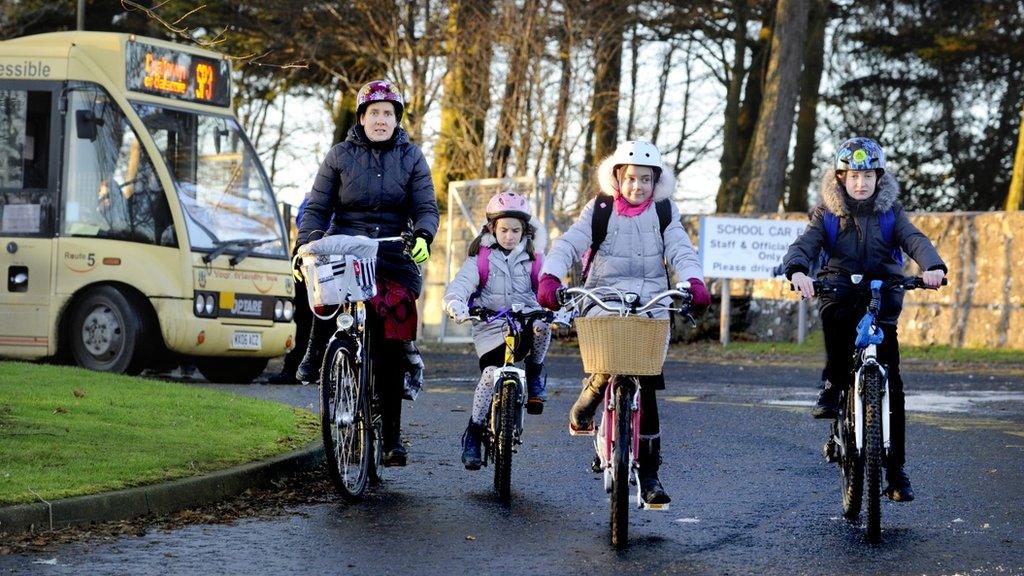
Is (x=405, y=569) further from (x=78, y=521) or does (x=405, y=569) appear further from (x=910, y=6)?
(x=910, y=6)

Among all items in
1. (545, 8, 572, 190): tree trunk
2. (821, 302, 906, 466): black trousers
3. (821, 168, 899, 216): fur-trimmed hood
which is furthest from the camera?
(545, 8, 572, 190): tree trunk

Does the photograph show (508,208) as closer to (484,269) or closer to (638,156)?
(484,269)

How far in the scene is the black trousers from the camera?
8.21 m

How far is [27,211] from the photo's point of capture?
53.3ft

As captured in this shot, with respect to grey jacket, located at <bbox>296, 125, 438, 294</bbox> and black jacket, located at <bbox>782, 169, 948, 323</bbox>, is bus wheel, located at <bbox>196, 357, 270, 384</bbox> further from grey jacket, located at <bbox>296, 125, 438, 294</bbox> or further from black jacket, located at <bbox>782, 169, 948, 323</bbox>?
black jacket, located at <bbox>782, 169, 948, 323</bbox>

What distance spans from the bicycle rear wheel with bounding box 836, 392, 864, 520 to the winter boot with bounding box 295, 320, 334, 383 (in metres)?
2.67

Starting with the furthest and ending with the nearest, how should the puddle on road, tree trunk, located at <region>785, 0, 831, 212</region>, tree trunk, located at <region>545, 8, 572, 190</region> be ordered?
tree trunk, located at <region>785, 0, 831, 212</region>
tree trunk, located at <region>545, 8, 572, 190</region>
the puddle on road

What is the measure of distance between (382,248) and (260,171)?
834 cm

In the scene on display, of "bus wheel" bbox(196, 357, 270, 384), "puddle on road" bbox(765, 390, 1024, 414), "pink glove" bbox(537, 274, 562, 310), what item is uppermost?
"pink glove" bbox(537, 274, 562, 310)

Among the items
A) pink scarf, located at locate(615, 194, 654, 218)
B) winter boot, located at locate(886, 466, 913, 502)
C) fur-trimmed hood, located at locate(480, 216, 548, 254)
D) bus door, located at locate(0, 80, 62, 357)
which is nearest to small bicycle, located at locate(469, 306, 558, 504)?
fur-trimmed hood, located at locate(480, 216, 548, 254)

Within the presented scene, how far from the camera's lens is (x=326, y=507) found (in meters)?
8.59

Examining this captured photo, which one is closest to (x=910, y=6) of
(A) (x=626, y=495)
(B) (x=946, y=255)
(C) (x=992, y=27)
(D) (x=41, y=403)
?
(C) (x=992, y=27)

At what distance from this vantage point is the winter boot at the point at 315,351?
29.5 ft

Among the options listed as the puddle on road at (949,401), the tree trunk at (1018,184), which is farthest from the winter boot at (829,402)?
the tree trunk at (1018,184)
